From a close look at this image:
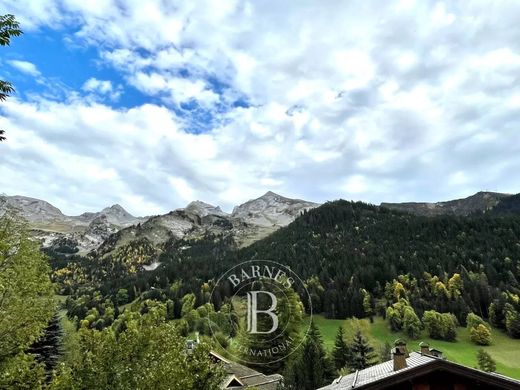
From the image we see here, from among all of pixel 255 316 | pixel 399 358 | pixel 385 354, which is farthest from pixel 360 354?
pixel 399 358

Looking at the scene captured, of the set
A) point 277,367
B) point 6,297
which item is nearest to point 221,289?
point 277,367

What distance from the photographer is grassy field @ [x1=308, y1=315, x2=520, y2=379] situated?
92044mm

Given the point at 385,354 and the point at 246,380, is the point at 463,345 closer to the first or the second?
the point at 385,354

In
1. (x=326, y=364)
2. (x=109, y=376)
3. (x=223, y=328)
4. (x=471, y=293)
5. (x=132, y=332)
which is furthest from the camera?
(x=471, y=293)

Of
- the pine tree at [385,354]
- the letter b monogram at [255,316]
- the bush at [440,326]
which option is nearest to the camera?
the letter b monogram at [255,316]

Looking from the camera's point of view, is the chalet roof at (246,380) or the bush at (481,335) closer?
the chalet roof at (246,380)

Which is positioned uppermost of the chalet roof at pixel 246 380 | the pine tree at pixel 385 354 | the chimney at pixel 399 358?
the chimney at pixel 399 358

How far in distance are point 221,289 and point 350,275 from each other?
58979 millimetres

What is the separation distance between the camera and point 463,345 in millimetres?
110062

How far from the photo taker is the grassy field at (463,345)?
302 ft

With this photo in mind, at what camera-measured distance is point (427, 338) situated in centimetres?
11750

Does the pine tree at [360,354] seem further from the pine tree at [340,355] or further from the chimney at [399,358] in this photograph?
the chimney at [399,358]

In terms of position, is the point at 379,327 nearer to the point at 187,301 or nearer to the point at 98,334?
the point at 187,301

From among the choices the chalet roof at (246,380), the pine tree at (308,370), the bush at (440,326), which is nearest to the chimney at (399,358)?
the chalet roof at (246,380)
